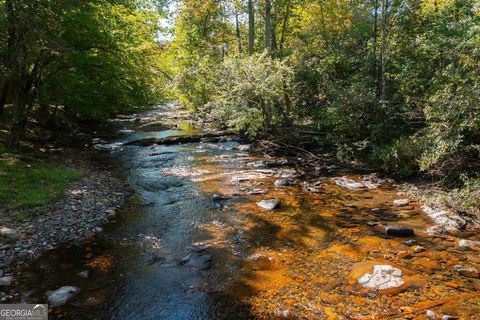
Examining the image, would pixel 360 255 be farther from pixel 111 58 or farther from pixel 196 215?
pixel 111 58

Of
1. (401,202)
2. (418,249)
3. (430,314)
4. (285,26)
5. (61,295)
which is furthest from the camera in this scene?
(285,26)

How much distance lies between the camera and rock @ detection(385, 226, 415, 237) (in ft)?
23.9

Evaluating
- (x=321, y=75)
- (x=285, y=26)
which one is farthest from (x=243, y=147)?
(x=285, y=26)

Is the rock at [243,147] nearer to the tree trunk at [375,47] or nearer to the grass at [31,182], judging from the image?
the tree trunk at [375,47]

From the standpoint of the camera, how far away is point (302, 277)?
5824mm

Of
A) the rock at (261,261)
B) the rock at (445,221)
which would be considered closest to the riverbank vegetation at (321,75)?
the rock at (445,221)

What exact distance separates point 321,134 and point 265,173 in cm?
400

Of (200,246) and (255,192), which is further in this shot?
(255,192)

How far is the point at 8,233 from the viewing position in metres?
6.95

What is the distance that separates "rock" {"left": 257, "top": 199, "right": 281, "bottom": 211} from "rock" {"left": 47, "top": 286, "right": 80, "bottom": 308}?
5003 mm

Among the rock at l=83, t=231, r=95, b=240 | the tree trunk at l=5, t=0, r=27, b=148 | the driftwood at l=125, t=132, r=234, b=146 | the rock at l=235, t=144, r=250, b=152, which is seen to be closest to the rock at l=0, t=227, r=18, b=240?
the rock at l=83, t=231, r=95, b=240

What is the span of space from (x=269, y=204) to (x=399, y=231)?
3.29 metres

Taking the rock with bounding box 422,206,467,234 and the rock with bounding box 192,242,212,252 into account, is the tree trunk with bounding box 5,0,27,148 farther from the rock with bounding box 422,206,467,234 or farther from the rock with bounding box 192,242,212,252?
the rock with bounding box 422,206,467,234

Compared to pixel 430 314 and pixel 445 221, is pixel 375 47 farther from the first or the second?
pixel 430 314
